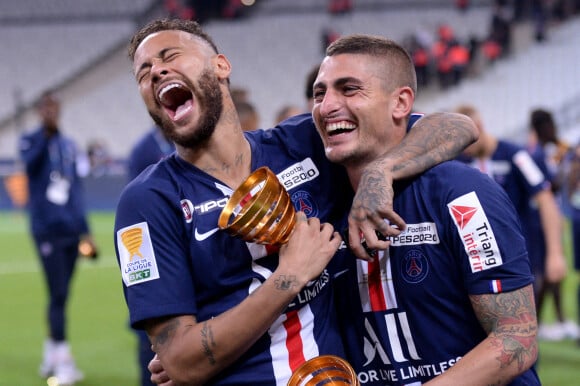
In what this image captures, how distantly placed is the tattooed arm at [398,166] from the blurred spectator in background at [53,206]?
204 inches

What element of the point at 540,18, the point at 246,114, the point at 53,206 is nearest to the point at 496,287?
the point at 246,114

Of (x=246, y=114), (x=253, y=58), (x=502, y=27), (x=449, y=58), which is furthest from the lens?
(x=253, y=58)

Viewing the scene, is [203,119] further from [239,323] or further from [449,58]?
[449,58]

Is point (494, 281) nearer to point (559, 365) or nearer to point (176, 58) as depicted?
point (176, 58)

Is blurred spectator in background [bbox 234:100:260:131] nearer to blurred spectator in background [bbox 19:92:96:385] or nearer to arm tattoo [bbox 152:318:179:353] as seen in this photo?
blurred spectator in background [bbox 19:92:96:385]

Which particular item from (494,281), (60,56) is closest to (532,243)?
(494,281)

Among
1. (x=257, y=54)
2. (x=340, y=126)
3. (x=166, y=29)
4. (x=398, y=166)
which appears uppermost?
(x=257, y=54)

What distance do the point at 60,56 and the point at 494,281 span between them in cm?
3243

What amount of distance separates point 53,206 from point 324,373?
5786mm

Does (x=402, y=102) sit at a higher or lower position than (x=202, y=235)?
higher

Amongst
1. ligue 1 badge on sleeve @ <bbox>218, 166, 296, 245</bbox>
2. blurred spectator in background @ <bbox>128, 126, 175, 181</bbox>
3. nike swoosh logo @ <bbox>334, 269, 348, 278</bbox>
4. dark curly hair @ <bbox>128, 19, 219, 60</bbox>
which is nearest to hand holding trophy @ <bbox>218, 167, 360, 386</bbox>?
ligue 1 badge on sleeve @ <bbox>218, 166, 296, 245</bbox>

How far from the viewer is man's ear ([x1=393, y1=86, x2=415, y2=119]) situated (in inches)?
122

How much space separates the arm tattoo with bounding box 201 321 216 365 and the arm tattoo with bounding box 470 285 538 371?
842mm

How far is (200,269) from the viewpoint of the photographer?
2850mm
